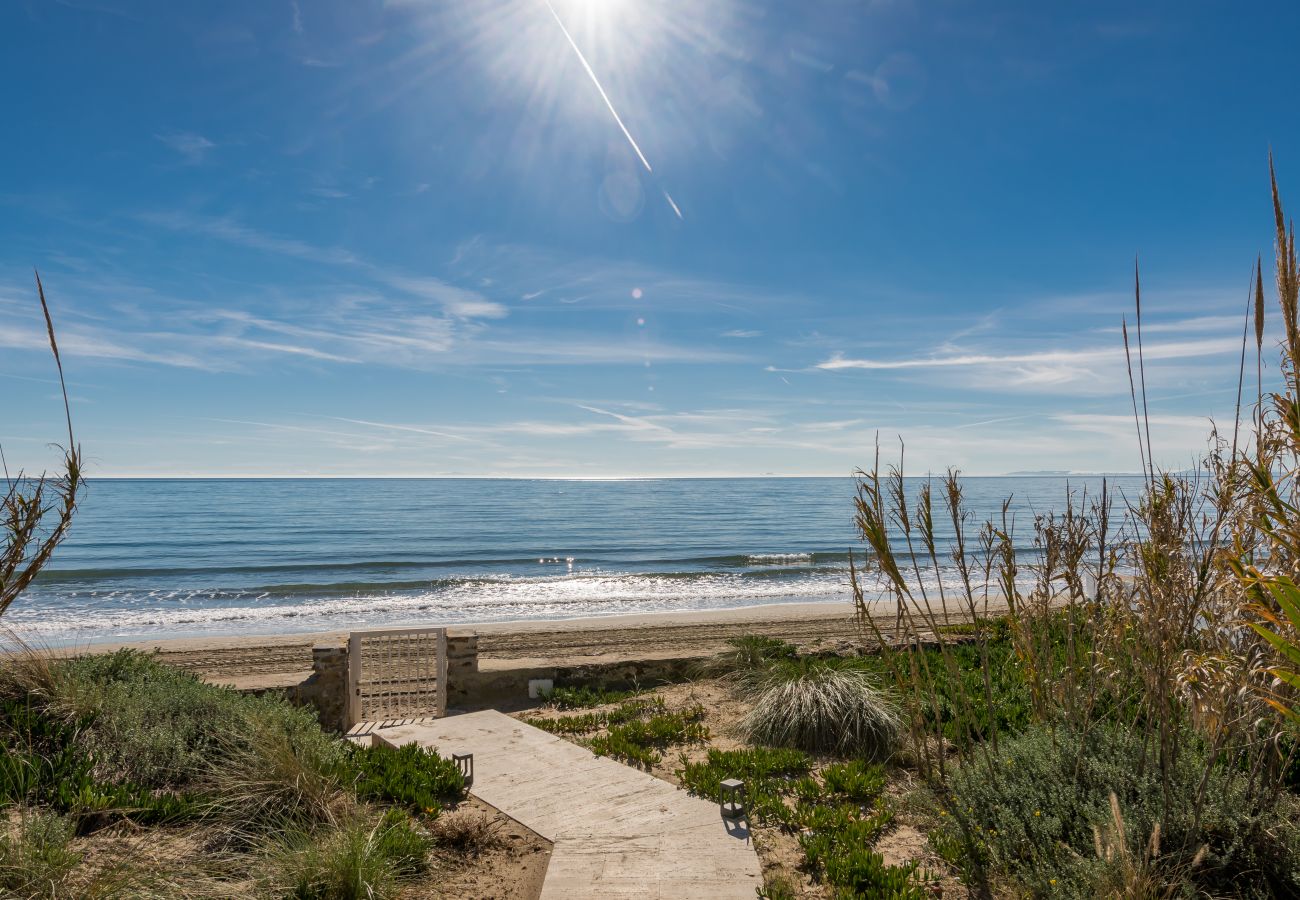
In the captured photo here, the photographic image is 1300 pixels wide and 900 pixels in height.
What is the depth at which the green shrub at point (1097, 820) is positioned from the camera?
3771mm

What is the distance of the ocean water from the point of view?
19734 millimetres

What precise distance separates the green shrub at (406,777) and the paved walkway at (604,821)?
0.29 meters

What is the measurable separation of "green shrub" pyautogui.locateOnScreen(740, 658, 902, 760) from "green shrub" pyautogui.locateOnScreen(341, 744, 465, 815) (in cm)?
303

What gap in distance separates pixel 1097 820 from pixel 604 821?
313 centimetres

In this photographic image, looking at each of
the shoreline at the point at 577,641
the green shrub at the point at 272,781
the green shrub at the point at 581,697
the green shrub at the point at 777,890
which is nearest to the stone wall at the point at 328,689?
the shoreline at the point at 577,641

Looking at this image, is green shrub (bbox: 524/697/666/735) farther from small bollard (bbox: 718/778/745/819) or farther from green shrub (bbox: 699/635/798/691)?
small bollard (bbox: 718/778/745/819)

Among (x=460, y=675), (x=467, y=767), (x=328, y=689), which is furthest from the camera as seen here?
(x=460, y=675)

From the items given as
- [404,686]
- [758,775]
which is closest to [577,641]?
[404,686]

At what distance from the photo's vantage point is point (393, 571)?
88.2 feet

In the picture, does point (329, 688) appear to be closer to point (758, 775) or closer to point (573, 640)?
point (758, 775)

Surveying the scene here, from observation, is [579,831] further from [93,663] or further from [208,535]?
[208,535]

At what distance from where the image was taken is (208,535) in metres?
36.4

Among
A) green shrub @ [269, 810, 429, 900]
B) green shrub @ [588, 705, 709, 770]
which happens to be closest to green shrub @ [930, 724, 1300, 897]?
green shrub @ [588, 705, 709, 770]

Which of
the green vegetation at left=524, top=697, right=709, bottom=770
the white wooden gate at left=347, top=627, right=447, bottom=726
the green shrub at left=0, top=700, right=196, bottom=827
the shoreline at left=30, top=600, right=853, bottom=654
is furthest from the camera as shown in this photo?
the shoreline at left=30, top=600, right=853, bottom=654
